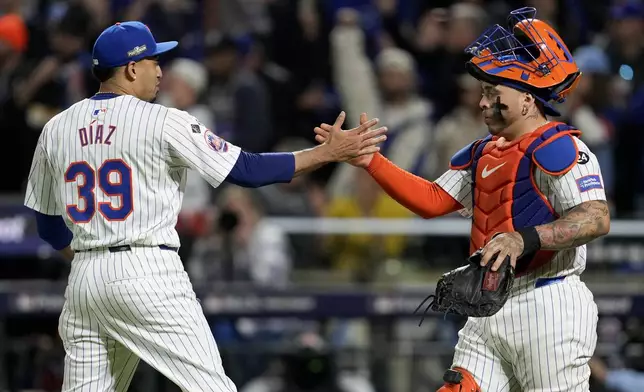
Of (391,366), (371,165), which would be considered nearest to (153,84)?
(371,165)

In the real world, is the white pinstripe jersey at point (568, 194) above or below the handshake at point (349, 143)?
below

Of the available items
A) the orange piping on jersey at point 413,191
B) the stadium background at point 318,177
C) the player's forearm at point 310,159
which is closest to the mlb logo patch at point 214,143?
the player's forearm at point 310,159

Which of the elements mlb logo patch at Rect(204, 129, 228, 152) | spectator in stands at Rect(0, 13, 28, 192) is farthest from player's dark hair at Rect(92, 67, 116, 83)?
spectator in stands at Rect(0, 13, 28, 192)

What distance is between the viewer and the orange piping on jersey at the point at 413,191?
5207mm

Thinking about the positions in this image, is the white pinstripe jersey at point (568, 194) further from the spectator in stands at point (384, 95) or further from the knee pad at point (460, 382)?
the spectator in stands at point (384, 95)

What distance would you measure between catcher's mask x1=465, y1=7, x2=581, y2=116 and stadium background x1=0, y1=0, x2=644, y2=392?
3.66m

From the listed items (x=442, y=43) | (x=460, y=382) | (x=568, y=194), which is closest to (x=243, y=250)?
(x=442, y=43)

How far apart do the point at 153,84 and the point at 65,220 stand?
2.19ft

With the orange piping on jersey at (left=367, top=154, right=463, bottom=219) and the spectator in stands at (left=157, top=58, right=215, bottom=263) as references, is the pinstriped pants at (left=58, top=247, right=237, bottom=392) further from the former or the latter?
the spectator in stands at (left=157, top=58, right=215, bottom=263)

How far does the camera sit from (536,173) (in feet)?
15.6

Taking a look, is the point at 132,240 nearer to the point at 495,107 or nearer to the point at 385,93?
the point at 495,107

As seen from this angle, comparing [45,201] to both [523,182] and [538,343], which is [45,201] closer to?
[523,182]

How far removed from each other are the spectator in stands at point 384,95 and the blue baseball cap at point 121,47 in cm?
463

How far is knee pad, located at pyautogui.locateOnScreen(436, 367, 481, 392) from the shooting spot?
15.5 ft
